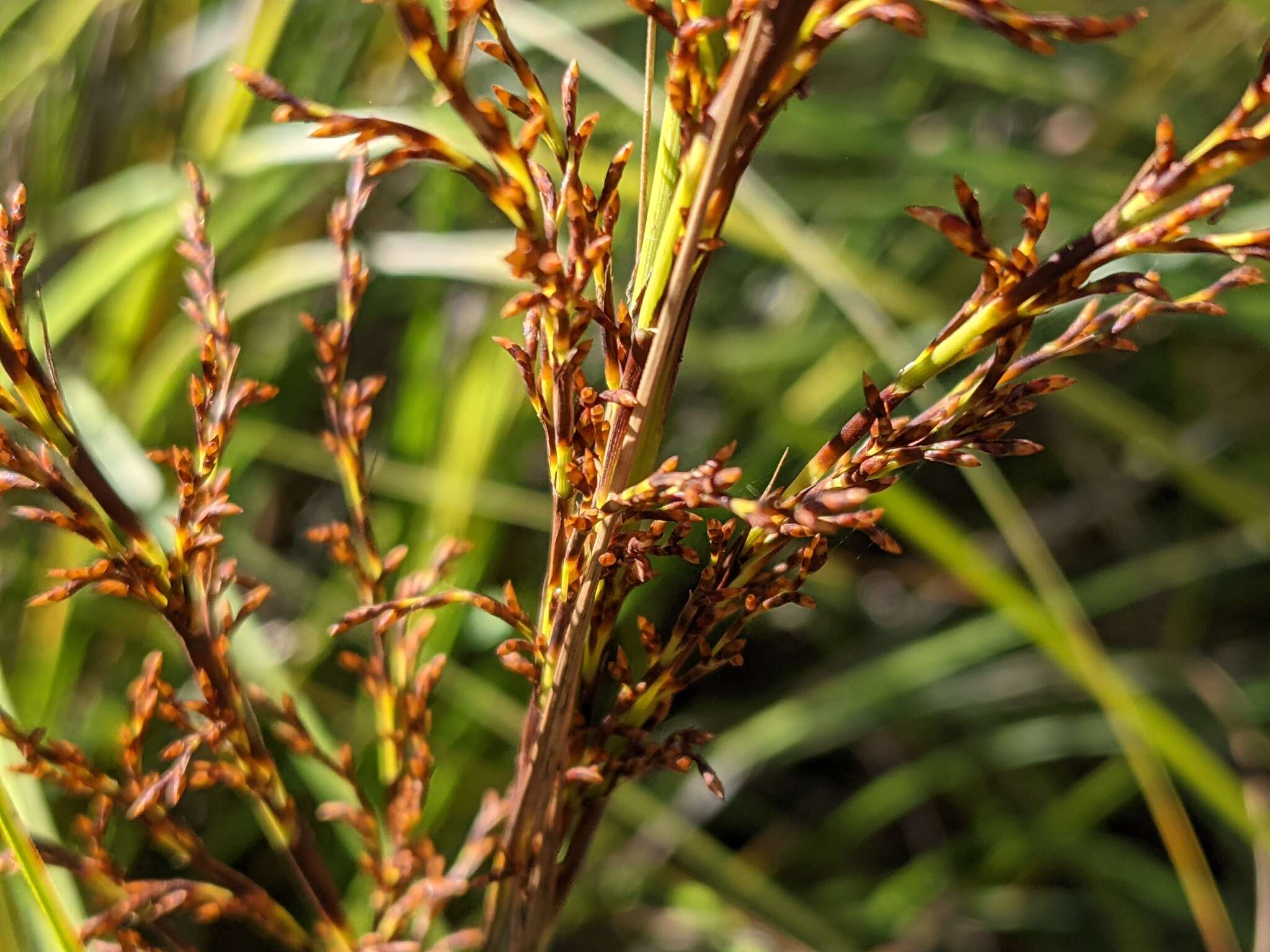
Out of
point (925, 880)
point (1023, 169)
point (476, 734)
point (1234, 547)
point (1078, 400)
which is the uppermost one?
point (1023, 169)

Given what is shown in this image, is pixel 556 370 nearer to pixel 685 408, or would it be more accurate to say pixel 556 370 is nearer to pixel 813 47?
pixel 813 47

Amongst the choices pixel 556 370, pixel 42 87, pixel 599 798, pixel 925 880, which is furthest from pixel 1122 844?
pixel 42 87

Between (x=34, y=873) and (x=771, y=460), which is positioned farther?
(x=771, y=460)

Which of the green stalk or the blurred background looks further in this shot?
the blurred background
